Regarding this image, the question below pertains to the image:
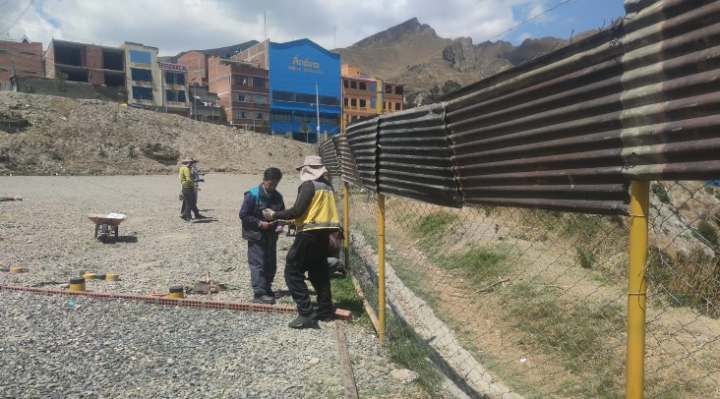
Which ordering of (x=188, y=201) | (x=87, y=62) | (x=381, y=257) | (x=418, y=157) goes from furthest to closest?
(x=87, y=62) < (x=188, y=201) < (x=381, y=257) < (x=418, y=157)

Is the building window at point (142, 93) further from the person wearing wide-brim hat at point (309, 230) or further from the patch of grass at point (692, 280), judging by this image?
the patch of grass at point (692, 280)

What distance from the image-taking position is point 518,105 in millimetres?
2455

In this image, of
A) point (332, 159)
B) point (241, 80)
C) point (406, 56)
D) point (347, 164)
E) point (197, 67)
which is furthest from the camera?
point (406, 56)

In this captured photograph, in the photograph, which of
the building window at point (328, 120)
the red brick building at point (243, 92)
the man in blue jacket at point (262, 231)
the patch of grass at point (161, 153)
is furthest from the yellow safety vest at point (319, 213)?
the building window at point (328, 120)

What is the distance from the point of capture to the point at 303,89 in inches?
2852

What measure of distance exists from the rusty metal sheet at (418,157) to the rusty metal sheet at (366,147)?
12cm

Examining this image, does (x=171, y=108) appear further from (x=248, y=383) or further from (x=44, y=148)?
(x=248, y=383)

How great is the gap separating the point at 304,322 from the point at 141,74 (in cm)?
6607

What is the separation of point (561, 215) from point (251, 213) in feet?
A: 14.8

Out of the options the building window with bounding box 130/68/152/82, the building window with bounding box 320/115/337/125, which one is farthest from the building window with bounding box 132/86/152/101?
the building window with bounding box 320/115/337/125

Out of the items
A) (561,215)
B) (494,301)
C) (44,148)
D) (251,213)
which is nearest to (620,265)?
(561,215)

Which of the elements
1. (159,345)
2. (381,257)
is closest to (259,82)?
(159,345)

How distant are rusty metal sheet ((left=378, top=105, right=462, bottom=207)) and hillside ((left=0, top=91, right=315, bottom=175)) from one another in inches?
1364

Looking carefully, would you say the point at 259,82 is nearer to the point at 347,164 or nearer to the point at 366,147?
the point at 347,164
